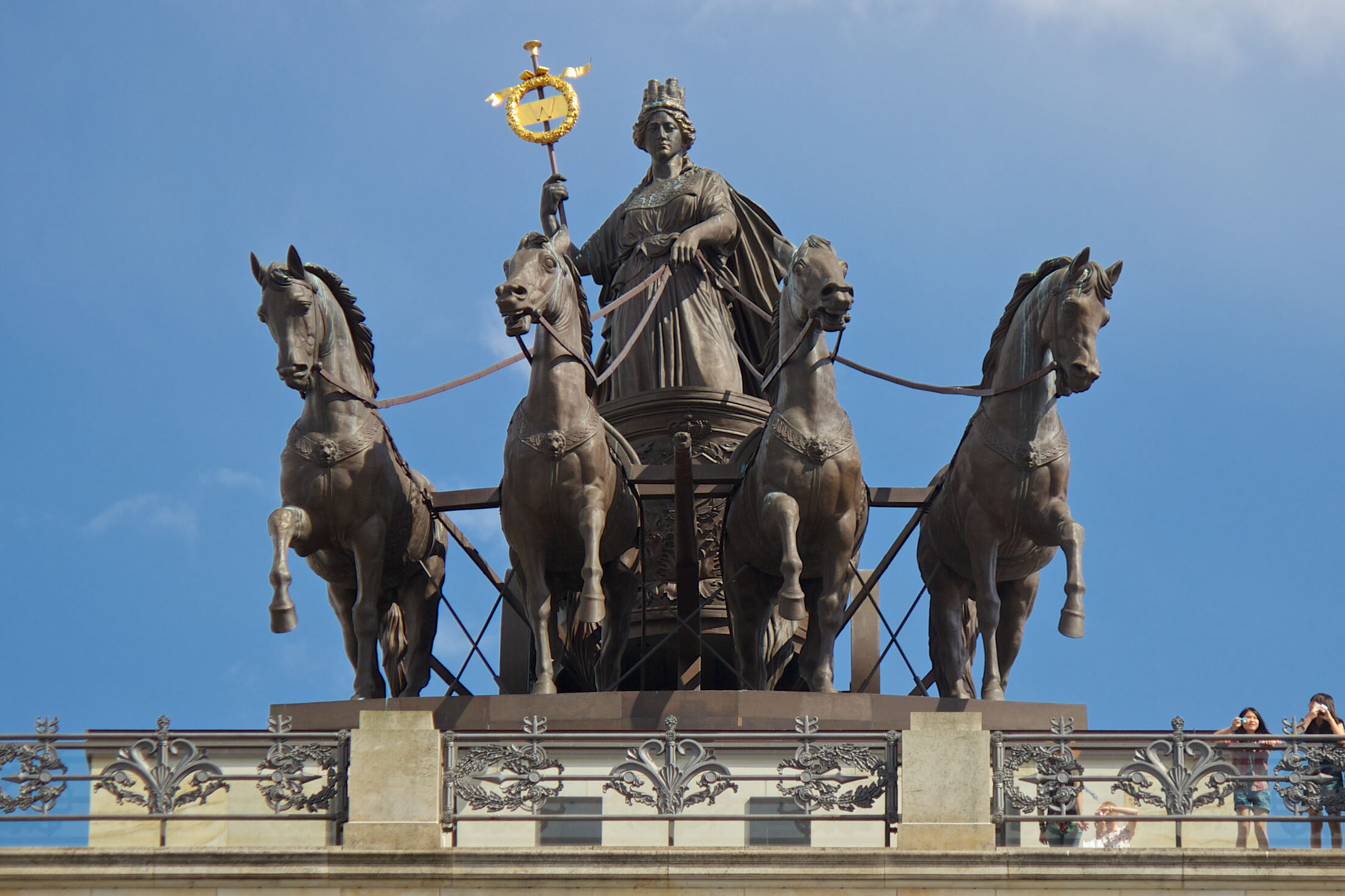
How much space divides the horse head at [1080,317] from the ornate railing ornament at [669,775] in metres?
4.49

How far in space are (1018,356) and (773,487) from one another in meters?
2.23

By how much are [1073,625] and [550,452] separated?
4224 mm

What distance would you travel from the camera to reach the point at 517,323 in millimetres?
18609

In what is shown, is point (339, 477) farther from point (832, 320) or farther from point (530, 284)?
point (832, 320)

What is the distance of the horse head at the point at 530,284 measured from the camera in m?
18.6

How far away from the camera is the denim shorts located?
637 inches

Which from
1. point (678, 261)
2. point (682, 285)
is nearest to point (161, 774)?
point (678, 261)

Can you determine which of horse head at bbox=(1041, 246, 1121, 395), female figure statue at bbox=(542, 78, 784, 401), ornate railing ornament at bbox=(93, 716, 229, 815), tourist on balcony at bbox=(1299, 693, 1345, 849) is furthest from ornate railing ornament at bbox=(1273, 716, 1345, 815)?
female figure statue at bbox=(542, 78, 784, 401)

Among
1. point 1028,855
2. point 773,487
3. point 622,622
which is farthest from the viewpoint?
point 622,622

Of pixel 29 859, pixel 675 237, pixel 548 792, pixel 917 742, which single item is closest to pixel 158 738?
pixel 29 859

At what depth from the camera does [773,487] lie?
19.3 meters

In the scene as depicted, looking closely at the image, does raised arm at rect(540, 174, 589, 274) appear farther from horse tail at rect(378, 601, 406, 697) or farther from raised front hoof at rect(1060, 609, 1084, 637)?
raised front hoof at rect(1060, 609, 1084, 637)

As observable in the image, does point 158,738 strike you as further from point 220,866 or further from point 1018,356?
point 1018,356

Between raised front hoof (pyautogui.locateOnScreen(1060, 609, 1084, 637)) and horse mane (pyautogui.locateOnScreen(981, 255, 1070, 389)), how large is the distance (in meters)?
2.28
